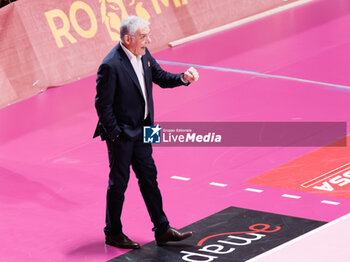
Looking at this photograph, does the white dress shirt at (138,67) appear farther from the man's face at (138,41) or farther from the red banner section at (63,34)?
the red banner section at (63,34)

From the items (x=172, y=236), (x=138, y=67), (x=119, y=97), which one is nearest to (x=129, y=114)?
(x=119, y=97)

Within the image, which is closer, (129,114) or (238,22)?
(129,114)

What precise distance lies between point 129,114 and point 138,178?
594mm

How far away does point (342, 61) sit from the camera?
13039 mm

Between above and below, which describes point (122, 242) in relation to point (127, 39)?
below

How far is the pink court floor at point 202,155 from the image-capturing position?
320 inches

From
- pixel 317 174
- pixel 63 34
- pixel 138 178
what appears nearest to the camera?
pixel 138 178

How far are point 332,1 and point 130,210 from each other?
365 inches

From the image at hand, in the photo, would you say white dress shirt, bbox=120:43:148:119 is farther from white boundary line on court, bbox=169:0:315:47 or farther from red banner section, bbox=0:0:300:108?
white boundary line on court, bbox=169:0:315:47

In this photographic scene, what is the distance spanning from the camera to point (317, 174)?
912 cm

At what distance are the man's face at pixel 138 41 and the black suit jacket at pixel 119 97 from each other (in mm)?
103

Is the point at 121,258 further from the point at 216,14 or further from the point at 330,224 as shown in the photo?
the point at 216,14

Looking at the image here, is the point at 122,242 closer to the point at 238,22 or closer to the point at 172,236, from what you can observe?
the point at 172,236

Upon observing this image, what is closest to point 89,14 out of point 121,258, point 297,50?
point 297,50
